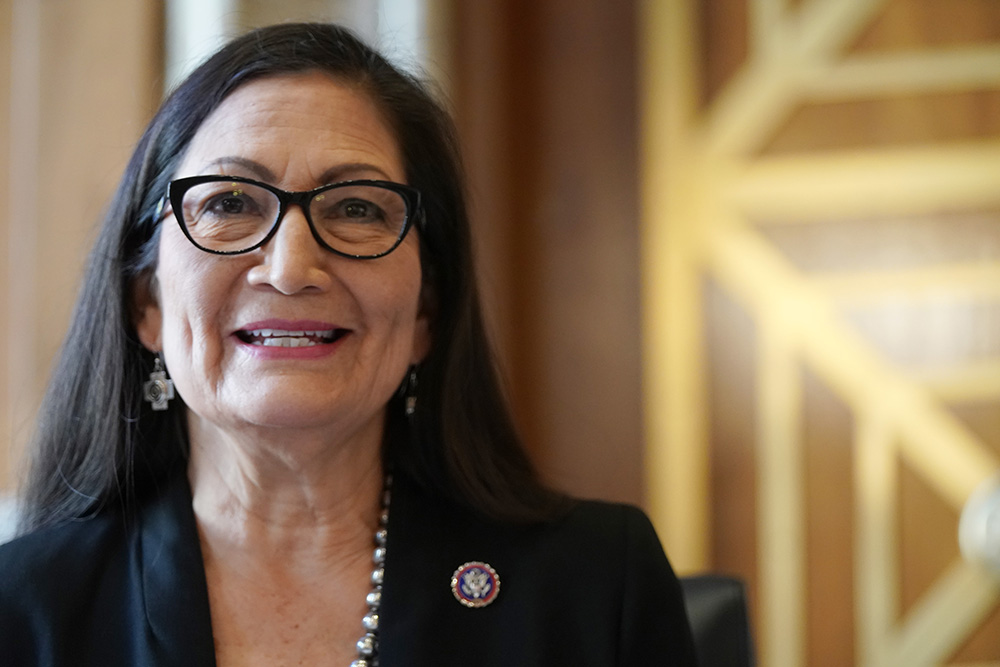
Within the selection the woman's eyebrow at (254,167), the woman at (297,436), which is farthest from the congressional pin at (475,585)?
the woman's eyebrow at (254,167)

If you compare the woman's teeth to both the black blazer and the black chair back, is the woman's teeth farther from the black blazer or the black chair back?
the black chair back

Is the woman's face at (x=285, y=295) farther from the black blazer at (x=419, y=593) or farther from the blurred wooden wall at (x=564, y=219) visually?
the blurred wooden wall at (x=564, y=219)

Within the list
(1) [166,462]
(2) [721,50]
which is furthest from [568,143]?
(1) [166,462]

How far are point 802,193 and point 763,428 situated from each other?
0.67 meters

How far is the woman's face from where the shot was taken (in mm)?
1288

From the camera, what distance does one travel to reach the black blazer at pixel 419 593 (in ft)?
4.21

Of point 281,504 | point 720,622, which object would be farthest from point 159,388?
point 720,622

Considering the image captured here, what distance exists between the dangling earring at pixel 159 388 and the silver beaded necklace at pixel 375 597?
341mm

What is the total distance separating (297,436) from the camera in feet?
4.41

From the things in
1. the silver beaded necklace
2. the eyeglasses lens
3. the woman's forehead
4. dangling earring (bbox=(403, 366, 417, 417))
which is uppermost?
the woman's forehead

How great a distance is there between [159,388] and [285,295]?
1.00ft

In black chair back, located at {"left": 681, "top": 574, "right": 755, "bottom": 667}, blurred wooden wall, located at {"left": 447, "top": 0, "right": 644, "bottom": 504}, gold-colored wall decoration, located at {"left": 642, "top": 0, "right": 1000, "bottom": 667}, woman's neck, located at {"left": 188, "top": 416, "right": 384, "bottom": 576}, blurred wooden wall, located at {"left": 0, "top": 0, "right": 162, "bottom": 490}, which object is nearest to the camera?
woman's neck, located at {"left": 188, "top": 416, "right": 384, "bottom": 576}

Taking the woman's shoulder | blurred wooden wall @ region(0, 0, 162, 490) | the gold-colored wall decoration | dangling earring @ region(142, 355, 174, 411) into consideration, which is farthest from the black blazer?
the gold-colored wall decoration

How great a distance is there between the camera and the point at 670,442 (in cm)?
296
